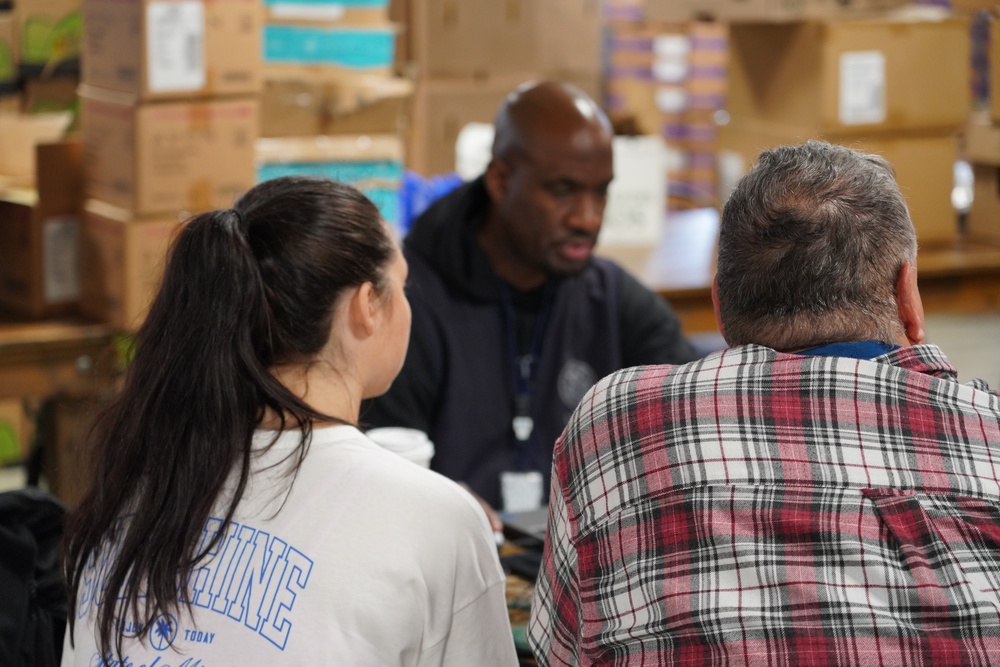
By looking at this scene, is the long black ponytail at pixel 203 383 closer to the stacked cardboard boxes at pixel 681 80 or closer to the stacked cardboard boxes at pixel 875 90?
the stacked cardboard boxes at pixel 875 90

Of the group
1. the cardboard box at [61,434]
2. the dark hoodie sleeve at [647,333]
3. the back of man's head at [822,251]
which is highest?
the back of man's head at [822,251]

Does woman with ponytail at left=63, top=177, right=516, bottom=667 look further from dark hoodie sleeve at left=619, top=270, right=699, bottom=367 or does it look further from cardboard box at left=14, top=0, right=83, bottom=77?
cardboard box at left=14, top=0, right=83, bottom=77

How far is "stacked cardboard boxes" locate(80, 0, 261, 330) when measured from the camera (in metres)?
3.01

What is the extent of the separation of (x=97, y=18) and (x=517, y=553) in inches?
81.2

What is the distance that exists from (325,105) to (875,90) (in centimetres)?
160

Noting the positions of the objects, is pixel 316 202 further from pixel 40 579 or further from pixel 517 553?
pixel 517 553

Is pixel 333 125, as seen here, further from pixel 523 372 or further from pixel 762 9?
pixel 523 372

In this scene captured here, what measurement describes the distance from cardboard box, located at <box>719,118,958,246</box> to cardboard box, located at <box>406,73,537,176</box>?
123cm

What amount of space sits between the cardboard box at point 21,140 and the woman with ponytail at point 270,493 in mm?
2284

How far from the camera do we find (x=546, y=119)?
7.98 feet

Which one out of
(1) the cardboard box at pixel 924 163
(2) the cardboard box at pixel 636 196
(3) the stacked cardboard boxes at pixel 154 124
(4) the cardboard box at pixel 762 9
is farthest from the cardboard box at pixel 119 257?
(1) the cardboard box at pixel 924 163

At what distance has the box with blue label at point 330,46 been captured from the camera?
3.98m

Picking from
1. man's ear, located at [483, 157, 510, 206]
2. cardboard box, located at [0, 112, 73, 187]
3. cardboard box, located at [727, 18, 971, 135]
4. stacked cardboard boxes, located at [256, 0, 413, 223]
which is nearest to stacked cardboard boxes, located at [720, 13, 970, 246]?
cardboard box, located at [727, 18, 971, 135]

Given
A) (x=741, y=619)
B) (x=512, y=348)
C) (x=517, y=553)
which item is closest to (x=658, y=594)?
(x=741, y=619)
